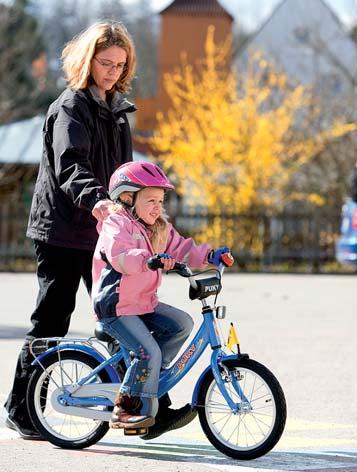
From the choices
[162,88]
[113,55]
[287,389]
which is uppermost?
[162,88]

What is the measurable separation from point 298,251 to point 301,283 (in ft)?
13.9

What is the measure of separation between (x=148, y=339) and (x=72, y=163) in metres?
0.91

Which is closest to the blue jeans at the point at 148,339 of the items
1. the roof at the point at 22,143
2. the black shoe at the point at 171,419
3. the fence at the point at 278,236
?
the black shoe at the point at 171,419

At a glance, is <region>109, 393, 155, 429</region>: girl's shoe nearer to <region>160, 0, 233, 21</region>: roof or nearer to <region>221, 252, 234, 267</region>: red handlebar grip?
<region>221, 252, 234, 267</region>: red handlebar grip

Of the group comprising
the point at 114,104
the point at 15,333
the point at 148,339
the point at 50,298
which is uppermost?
the point at 114,104

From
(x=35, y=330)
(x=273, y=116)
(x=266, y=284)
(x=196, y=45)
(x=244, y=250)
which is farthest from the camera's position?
(x=196, y=45)

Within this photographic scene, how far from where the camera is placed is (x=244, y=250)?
24500 millimetres

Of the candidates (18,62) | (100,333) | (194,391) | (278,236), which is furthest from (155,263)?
(18,62)

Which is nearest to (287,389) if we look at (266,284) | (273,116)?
(266,284)

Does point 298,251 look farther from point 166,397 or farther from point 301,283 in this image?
point 166,397

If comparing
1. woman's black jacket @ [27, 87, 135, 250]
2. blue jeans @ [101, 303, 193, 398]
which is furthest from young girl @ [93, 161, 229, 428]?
woman's black jacket @ [27, 87, 135, 250]

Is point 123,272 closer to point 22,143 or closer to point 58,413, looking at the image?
point 58,413

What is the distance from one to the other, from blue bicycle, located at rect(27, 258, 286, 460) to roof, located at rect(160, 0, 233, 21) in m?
56.3

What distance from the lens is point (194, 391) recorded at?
578 cm
